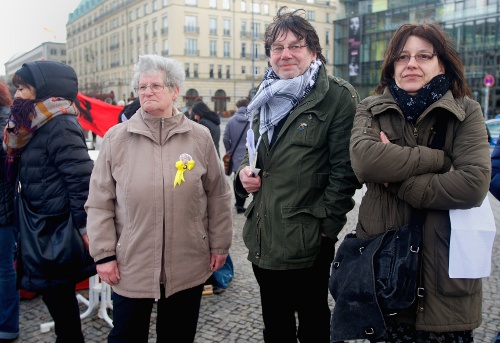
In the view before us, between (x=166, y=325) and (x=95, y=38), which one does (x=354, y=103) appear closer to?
(x=166, y=325)

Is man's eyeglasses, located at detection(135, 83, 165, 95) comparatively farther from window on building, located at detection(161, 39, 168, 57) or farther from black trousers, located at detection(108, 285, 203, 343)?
window on building, located at detection(161, 39, 168, 57)

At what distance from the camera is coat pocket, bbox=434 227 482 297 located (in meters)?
2.02

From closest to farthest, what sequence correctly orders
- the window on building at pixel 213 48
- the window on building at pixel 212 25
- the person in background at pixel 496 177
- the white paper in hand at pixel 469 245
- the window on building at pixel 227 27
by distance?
1. the white paper in hand at pixel 469 245
2. the person in background at pixel 496 177
3. the window on building at pixel 212 25
4. the window on building at pixel 213 48
5. the window on building at pixel 227 27

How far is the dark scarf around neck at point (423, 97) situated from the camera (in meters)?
2.17

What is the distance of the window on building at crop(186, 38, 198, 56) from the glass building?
63.2 ft

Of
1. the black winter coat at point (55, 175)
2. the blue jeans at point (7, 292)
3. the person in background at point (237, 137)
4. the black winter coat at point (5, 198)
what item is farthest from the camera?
the person in background at point (237, 137)

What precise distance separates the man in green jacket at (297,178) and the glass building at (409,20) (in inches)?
1169

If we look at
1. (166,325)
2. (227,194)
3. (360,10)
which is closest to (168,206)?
(227,194)

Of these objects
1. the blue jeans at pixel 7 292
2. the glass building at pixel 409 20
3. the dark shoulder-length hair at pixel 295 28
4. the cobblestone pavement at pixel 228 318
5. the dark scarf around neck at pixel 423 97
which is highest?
the glass building at pixel 409 20

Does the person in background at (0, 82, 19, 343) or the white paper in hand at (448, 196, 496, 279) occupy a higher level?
the white paper in hand at (448, 196, 496, 279)

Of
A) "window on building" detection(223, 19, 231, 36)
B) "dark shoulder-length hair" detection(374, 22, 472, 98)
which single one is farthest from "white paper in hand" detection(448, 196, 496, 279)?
"window on building" detection(223, 19, 231, 36)

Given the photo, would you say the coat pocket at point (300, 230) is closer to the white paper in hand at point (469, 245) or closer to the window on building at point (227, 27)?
the white paper in hand at point (469, 245)

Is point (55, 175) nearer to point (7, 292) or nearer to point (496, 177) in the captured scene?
point (7, 292)

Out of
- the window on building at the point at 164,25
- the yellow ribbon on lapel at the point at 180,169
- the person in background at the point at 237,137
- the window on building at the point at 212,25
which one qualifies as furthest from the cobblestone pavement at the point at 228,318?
the window on building at the point at 212,25
